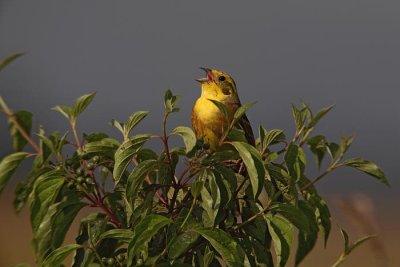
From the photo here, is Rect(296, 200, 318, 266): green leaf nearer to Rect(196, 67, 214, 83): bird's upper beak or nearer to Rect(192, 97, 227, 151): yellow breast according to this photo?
Rect(192, 97, 227, 151): yellow breast

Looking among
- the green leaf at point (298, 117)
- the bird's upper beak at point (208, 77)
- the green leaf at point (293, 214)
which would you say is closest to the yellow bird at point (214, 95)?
the bird's upper beak at point (208, 77)

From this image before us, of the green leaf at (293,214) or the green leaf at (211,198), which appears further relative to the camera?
the green leaf at (293,214)

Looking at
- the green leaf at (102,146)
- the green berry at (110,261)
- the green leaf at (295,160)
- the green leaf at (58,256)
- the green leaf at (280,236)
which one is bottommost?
the green berry at (110,261)

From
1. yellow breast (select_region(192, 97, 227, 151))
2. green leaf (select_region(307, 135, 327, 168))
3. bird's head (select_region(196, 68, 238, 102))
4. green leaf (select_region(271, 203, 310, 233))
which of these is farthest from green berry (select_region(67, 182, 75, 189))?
bird's head (select_region(196, 68, 238, 102))

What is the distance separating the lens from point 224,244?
2027mm

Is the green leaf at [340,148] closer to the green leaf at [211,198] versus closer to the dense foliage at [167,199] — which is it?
the dense foliage at [167,199]

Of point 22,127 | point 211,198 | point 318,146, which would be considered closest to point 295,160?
point 211,198

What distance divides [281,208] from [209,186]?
262 millimetres

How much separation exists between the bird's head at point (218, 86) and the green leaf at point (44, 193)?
6.46ft

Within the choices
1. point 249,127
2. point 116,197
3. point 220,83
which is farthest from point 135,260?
point 220,83

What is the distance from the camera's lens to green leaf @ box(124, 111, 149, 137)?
2.31 m

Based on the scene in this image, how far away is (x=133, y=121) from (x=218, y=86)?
175 cm

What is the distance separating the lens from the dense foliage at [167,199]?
6.75 ft

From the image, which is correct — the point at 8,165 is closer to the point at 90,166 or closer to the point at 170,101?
the point at 90,166
